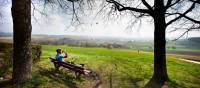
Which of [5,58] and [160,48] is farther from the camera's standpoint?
[160,48]

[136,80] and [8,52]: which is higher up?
[8,52]

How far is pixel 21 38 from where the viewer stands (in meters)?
10.5

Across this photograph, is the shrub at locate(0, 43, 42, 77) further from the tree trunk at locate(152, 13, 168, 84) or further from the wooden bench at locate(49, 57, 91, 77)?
the tree trunk at locate(152, 13, 168, 84)

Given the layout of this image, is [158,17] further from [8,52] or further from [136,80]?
[8,52]

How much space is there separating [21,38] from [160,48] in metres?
7.52

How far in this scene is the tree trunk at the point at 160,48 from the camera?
14.4 meters

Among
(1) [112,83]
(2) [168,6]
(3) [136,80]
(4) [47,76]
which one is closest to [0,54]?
(4) [47,76]

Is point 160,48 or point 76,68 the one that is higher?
point 160,48

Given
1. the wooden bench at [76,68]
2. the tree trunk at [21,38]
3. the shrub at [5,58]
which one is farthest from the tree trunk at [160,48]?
the shrub at [5,58]

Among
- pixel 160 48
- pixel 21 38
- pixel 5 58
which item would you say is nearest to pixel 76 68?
pixel 5 58

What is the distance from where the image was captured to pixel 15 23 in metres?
10.5

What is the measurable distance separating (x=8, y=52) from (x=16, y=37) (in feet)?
8.84

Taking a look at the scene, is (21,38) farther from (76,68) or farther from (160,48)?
(160,48)

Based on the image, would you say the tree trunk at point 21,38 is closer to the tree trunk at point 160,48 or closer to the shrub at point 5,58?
the shrub at point 5,58
